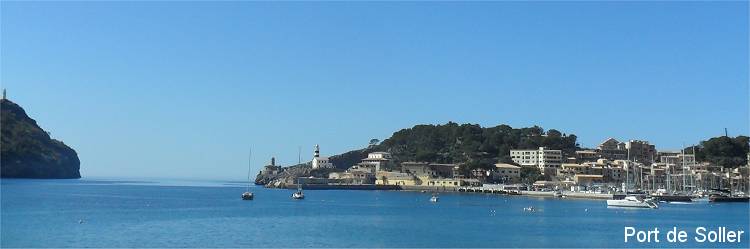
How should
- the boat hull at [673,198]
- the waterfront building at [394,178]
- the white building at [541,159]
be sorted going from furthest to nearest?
the waterfront building at [394,178]
the white building at [541,159]
the boat hull at [673,198]

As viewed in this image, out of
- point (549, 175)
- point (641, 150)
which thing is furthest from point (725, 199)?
point (641, 150)

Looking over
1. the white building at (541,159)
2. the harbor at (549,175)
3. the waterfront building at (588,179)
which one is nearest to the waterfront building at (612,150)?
the harbor at (549,175)

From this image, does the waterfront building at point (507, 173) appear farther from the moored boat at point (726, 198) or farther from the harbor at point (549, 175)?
the moored boat at point (726, 198)

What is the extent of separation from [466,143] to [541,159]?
1242 cm

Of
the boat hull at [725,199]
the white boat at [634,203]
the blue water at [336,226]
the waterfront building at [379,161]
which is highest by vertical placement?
the waterfront building at [379,161]

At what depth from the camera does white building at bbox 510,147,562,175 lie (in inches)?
4273

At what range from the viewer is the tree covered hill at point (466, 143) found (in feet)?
383

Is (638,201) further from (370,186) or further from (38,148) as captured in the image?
(38,148)

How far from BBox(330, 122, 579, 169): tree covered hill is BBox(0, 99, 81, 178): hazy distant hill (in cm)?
5563

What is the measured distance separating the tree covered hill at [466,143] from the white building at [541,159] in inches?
68.3

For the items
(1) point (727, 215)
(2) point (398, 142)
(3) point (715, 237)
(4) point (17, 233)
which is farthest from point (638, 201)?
(2) point (398, 142)

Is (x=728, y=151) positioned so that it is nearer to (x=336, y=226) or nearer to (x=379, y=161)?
(x=379, y=161)

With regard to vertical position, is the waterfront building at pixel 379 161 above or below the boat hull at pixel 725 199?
above

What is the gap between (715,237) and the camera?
123 ft
